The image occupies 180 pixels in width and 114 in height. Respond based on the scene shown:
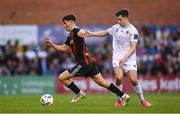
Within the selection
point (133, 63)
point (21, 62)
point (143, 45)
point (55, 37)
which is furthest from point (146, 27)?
point (133, 63)

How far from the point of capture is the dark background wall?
41344 millimetres

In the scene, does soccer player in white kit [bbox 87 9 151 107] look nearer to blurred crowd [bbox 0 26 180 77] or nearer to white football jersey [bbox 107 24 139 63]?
white football jersey [bbox 107 24 139 63]

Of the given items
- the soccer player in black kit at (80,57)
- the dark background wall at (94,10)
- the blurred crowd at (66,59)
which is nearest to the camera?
the soccer player in black kit at (80,57)

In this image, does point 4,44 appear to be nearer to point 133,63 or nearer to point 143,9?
point 143,9

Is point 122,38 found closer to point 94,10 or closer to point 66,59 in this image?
point 66,59

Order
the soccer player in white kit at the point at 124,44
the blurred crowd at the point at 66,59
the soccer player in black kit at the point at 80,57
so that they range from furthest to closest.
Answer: the blurred crowd at the point at 66,59 → the soccer player in white kit at the point at 124,44 → the soccer player in black kit at the point at 80,57

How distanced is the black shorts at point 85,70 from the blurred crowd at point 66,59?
44.5 feet

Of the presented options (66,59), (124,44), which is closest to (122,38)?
(124,44)

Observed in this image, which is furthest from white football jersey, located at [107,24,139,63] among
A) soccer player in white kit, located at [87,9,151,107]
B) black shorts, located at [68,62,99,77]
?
black shorts, located at [68,62,99,77]

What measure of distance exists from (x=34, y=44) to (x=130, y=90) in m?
5.33

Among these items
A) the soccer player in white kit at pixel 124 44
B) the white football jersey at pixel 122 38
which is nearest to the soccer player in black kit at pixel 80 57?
the soccer player in white kit at pixel 124 44

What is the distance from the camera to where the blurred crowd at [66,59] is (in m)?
32.4

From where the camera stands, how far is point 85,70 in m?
A: 18.0

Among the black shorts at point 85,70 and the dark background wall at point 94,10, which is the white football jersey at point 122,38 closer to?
the black shorts at point 85,70
